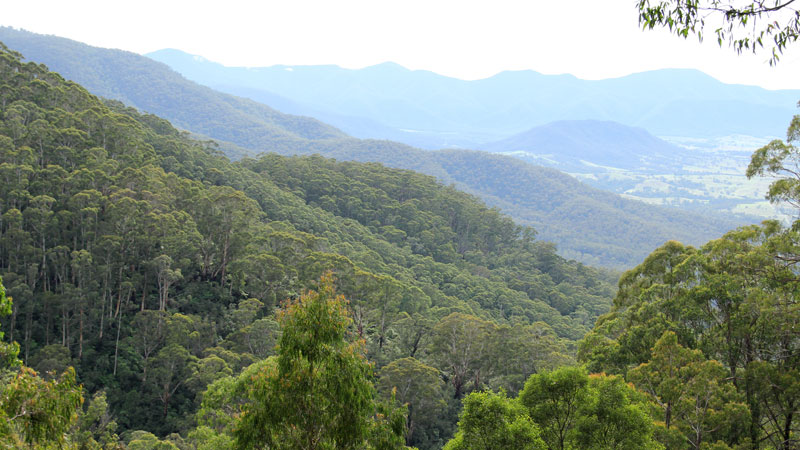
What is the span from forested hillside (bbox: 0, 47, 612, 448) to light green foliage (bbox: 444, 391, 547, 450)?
919 centimetres

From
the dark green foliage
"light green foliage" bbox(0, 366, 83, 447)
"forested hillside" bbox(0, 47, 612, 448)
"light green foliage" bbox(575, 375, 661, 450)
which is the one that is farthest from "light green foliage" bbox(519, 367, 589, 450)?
"forested hillside" bbox(0, 47, 612, 448)

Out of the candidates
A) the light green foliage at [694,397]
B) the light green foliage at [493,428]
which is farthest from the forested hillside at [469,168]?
the light green foliage at [493,428]

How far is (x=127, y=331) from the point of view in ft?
79.2

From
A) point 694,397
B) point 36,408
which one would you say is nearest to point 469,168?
point 694,397

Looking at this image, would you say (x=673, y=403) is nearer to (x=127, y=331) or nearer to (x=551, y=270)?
(x=127, y=331)

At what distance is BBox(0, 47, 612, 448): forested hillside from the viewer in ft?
72.6

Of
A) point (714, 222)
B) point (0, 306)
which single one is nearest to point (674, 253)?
point (0, 306)

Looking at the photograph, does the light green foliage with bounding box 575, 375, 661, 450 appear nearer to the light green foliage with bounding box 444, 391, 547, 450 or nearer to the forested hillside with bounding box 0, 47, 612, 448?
the light green foliage with bounding box 444, 391, 547, 450

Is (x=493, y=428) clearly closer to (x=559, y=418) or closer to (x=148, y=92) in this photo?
(x=559, y=418)

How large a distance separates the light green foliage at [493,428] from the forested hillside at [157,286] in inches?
362

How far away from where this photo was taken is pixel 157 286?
2736 centimetres

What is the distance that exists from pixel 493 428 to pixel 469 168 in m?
168

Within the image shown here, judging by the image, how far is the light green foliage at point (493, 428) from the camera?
8.52 m

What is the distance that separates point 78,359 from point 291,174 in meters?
42.0
